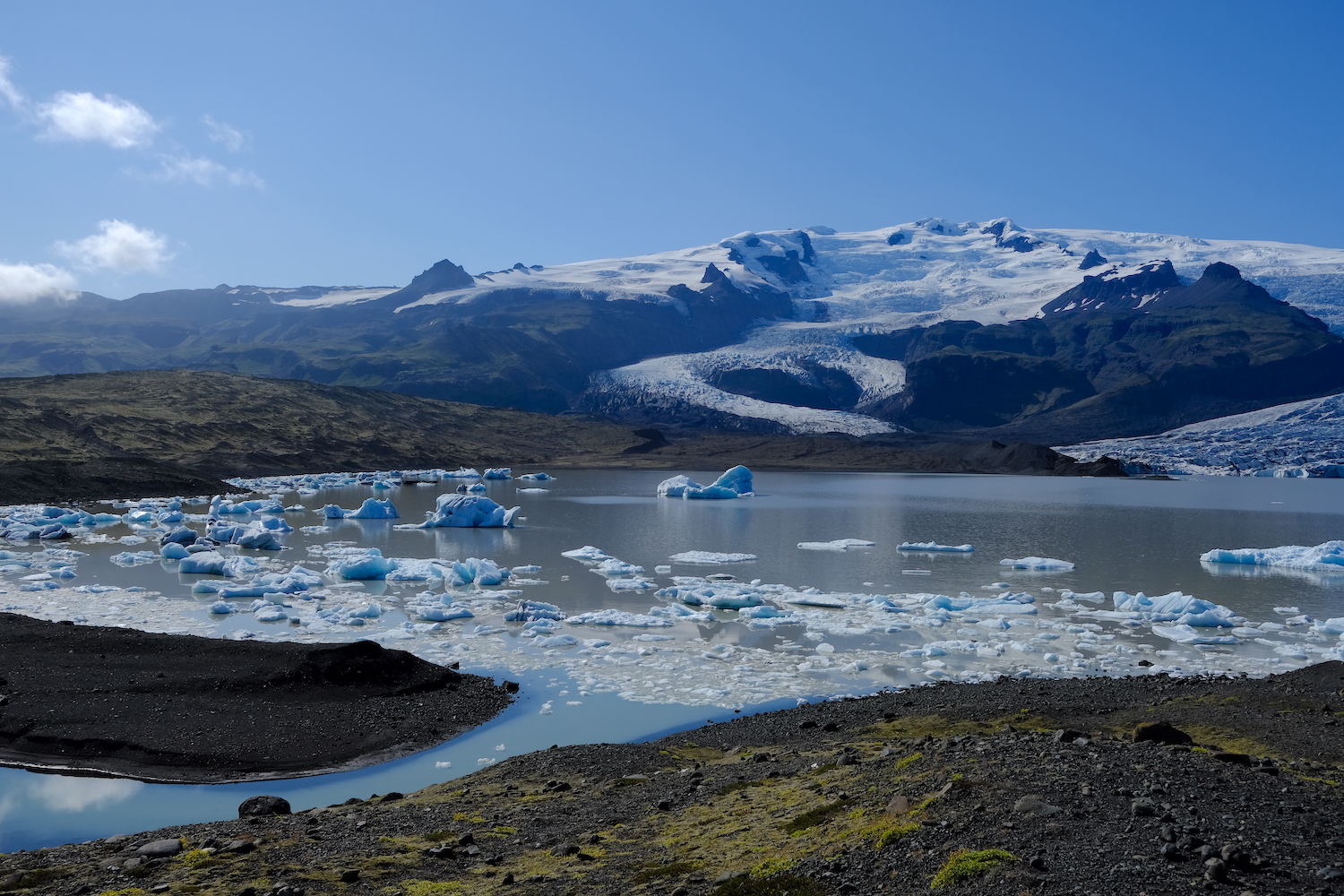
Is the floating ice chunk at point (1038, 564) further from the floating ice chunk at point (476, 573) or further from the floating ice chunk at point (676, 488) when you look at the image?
the floating ice chunk at point (676, 488)

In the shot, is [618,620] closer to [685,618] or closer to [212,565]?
[685,618]

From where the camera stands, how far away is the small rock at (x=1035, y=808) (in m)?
7.29

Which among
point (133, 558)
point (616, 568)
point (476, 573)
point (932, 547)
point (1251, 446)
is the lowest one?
point (1251, 446)

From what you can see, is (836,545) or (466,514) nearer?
(836,545)

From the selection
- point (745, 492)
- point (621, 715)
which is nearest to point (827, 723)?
point (621, 715)

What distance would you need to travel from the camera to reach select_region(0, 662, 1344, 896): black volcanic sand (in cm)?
654

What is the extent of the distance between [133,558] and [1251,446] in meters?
146

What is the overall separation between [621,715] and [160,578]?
72.1 ft

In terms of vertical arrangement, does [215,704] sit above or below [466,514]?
above

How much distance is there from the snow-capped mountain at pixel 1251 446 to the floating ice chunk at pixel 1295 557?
85929mm

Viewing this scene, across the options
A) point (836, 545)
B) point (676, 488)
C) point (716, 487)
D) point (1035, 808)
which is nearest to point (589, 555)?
point (836, 545)

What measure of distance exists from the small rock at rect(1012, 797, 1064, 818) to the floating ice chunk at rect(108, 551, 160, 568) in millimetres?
34540

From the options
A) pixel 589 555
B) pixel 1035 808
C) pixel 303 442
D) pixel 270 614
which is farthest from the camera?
pixel 303 442

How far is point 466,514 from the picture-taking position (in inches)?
1980
